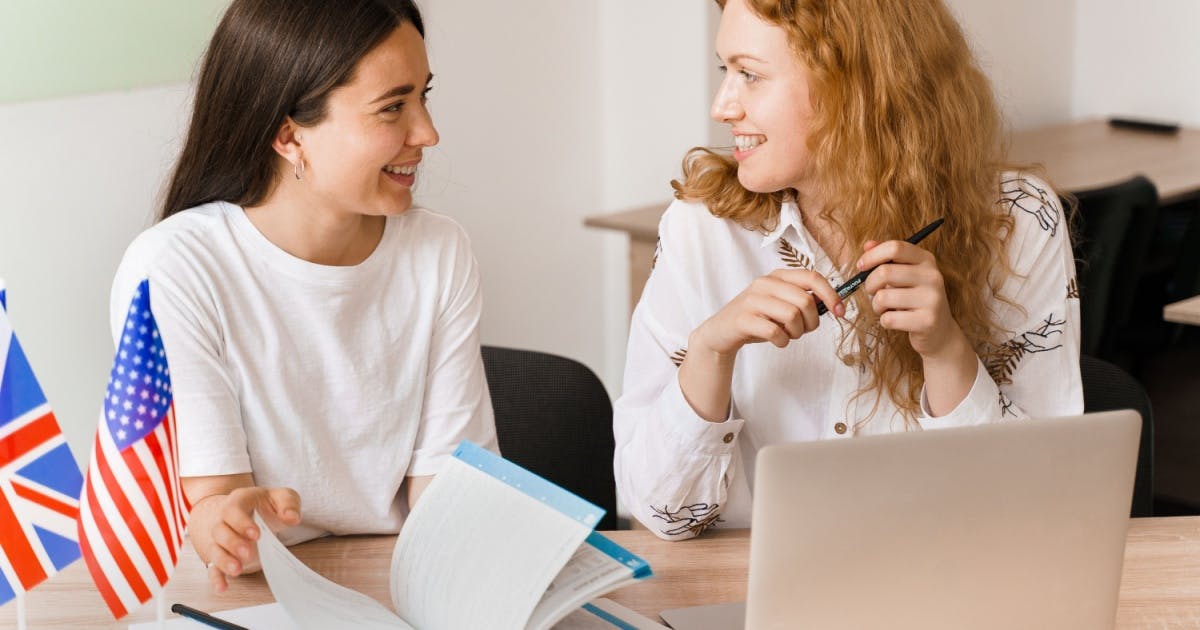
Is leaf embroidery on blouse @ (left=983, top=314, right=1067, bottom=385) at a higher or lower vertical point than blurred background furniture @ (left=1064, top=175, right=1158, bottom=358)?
higher

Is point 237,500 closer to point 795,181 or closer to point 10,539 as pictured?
point 10,539

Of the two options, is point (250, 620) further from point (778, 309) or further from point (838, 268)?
point (838, 268)

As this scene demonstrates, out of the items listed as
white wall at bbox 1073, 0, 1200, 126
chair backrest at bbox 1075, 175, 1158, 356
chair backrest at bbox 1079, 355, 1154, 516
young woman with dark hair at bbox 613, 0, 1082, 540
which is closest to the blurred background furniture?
chair backrest at bbox 1075, 175, 1158, 356

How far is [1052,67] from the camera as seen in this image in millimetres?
4207

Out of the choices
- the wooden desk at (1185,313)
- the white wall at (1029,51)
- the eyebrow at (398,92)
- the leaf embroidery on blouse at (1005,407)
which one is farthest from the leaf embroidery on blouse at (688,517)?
the white wall at (1029,51)

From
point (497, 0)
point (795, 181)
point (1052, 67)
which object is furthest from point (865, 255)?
point (1052, 67)

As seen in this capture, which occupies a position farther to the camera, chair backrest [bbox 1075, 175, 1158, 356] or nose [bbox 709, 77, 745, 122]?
chair backrest [bbox 1075, 175, 1158, 356]

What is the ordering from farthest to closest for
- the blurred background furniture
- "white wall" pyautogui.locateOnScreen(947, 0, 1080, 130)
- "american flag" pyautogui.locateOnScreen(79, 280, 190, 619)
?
1. "white wall" pyautogui.locateOnScreen(947, 0, 1080, 130)
2. the blurred background furniture
3. "american flag" pyautogui.locateOnScreen(79, 280, 190, 619)

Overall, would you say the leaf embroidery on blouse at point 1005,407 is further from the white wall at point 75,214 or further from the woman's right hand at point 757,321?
the white wall at point 75,214

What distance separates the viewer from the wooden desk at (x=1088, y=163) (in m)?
3.09

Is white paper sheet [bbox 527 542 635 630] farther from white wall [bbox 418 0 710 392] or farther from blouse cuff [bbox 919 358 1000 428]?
white wall [bbox 418 0 710 392]

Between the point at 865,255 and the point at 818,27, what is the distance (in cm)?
27

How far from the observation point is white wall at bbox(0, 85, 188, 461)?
7.82 ft

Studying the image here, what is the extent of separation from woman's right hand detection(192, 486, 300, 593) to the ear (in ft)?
1.55
